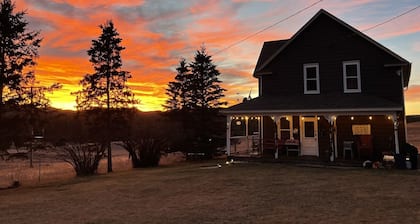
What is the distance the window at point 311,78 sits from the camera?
19.9m

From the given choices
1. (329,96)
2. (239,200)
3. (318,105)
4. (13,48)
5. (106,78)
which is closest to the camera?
(239,200)

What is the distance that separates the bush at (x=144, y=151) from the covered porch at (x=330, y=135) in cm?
740

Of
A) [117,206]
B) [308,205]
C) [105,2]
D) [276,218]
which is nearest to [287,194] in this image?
[308,205]

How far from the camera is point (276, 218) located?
302 inches

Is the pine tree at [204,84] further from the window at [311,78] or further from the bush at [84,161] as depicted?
the window at [311,78]

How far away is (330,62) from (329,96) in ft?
6.84

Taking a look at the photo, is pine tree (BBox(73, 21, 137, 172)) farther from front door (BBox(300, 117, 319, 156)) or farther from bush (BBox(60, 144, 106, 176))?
front door (BBox(300, 117, 319, 156))

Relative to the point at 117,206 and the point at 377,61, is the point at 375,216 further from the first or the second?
the point at 377,61

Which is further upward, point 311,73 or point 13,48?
point 13,48

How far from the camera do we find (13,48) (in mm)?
17062

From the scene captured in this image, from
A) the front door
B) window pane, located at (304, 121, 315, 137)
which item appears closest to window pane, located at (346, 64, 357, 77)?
the front door

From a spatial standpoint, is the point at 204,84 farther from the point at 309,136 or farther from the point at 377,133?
the point at 377,133

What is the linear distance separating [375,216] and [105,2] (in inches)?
661

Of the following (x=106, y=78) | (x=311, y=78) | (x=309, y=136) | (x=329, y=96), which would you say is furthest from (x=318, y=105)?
(x=106, y=78)
